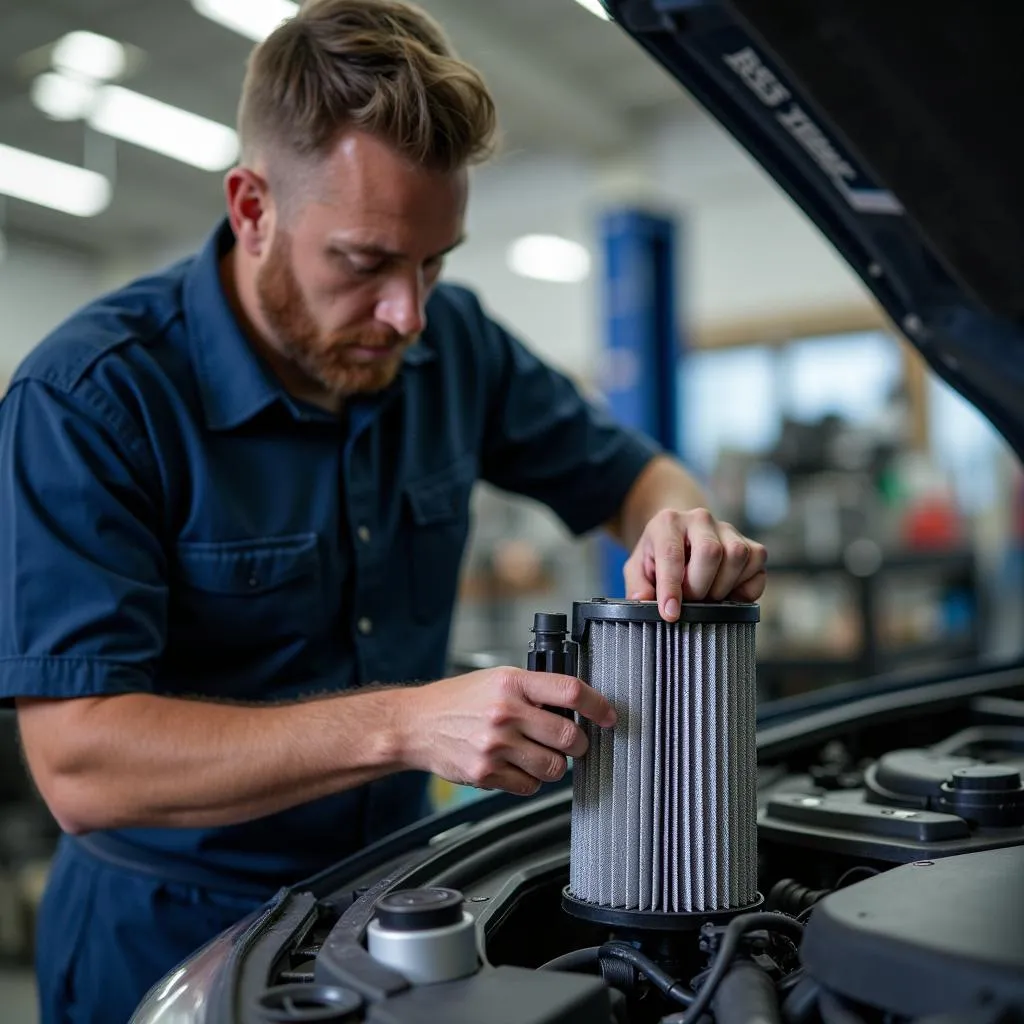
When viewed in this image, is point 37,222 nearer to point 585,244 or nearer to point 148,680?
point 585,244

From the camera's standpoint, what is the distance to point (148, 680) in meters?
1.20

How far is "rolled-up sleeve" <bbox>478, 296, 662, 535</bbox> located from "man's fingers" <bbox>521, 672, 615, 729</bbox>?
0.91m

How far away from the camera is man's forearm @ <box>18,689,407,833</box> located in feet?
3.61

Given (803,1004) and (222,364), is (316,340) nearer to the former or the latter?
(222,364)

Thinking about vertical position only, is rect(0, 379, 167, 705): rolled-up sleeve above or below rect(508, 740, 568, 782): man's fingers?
above

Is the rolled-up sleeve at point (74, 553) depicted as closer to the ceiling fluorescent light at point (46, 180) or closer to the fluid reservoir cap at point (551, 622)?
the fluid reservoir cap at point (551, 622)

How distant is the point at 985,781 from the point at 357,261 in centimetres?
→ 87

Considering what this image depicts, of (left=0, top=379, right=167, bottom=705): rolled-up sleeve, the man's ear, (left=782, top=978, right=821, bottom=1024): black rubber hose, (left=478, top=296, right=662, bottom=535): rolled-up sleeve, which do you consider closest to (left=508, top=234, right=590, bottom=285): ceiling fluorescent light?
(left=478, top=296, right=662, bottom=535): rolled-up sleeve

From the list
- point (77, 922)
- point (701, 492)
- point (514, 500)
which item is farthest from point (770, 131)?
point (514, 500)

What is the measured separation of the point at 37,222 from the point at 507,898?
9270 mm

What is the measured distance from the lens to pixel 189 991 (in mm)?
832

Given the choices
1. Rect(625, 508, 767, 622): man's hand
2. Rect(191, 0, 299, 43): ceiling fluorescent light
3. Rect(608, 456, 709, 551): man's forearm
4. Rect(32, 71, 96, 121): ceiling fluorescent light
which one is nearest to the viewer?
Rect(625, 508, 767, 622): man's hand

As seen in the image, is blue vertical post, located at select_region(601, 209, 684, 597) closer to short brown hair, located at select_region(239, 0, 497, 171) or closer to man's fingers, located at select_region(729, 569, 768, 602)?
short brown hair, located at select_region(239, 0, 497, 171)

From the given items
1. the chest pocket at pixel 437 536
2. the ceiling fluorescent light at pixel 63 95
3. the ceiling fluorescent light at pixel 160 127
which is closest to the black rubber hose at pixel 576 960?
the chest pocket at pixel 437 536
